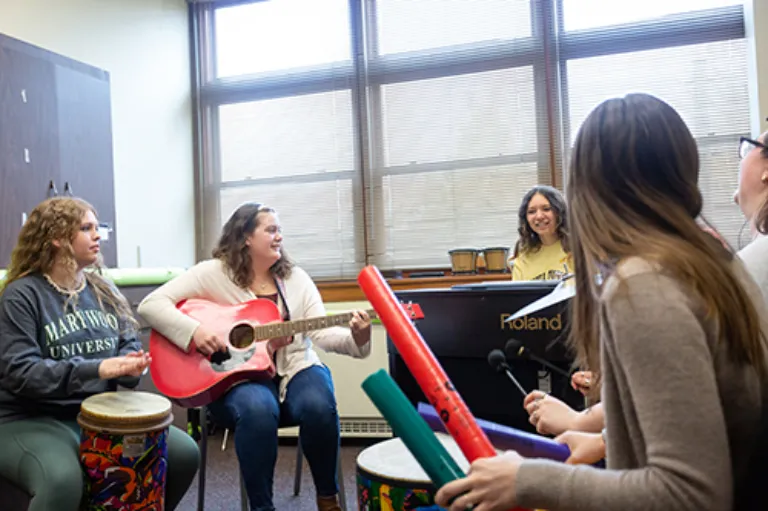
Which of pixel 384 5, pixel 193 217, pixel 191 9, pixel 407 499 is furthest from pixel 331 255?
pixel 407 499

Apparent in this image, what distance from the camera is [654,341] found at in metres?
0.67

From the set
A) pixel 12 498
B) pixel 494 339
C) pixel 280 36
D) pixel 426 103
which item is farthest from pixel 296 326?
pixel 280 36

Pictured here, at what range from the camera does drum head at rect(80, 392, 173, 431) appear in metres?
1.68

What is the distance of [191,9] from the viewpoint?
4188mm

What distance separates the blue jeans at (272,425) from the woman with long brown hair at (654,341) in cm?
134

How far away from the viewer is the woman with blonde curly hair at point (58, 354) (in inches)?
66.5

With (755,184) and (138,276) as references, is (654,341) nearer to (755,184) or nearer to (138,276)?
(755,184)

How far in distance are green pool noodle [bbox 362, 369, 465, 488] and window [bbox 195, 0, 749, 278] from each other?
9.28 ft

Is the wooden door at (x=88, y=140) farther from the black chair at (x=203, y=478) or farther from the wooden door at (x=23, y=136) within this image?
the black chair at (x=203, y=478)

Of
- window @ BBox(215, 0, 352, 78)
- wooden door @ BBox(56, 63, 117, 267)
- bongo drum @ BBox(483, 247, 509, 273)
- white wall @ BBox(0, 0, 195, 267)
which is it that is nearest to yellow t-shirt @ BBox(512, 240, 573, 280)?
bongo drum @ BBox(483, 247, 509, 273)

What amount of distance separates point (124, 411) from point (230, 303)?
68cm

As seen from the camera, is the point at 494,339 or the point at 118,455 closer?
the point at 118,455

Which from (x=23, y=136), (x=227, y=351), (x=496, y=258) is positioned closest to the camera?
(x=227, y=351)

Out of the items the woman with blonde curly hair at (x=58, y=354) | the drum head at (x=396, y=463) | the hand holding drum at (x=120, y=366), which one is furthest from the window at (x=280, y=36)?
the drum head at (x=396, y=463)
